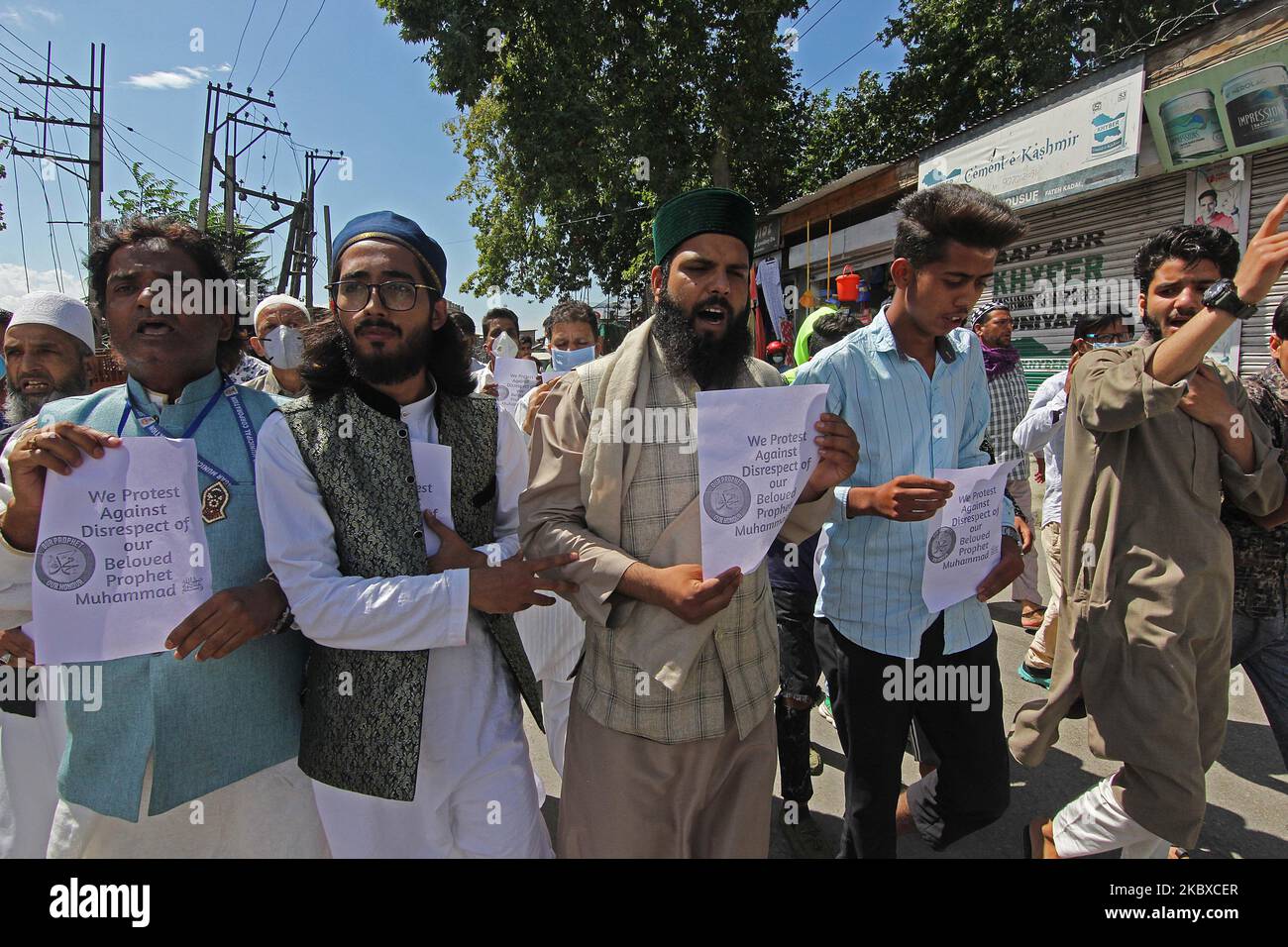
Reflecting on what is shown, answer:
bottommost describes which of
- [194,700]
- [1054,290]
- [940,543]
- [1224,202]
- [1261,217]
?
[194,700]

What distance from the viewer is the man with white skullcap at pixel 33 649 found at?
2174mm

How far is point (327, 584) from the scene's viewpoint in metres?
1.63

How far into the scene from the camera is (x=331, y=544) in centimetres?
171

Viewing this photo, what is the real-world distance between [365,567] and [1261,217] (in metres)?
9.68

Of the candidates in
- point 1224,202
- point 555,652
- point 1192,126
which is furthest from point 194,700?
point 1224,202

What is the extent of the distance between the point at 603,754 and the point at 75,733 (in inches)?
50.1

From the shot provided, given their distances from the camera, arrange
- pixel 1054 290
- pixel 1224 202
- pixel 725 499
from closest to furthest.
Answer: pixel 725 499 < pixel 1224 202 < pixel 1054 290

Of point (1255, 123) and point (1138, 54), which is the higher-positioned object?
point (1138, 54)

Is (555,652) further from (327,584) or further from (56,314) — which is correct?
(56,314)

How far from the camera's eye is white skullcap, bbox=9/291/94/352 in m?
2.33

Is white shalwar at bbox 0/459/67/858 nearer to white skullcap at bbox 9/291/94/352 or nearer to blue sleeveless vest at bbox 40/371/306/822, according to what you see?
blue sleeveless vest at bbox 40/371/306/822

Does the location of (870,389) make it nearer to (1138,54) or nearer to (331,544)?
(331,544)

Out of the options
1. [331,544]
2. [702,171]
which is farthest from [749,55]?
[331,544]

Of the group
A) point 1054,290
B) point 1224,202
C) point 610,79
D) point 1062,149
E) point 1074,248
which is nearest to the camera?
point 1224,202
